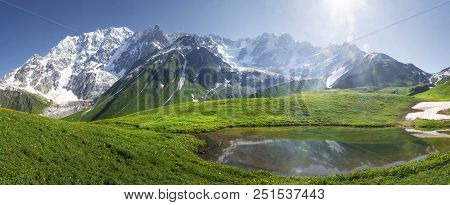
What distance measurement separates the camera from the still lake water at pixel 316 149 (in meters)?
43.5

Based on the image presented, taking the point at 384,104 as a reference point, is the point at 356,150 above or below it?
below

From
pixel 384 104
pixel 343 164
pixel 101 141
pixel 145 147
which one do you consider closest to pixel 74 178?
pixel 101 141

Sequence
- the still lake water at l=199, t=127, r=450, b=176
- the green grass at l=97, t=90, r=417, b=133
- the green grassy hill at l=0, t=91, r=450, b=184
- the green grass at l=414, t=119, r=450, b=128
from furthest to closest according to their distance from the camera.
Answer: the green grass at l=97, t=90, r=417, b=133
the green grass at l=414, t=119, r=450, b=128
the still lake water at l=199, t=127, r=450, b=176
the green grassy hill at l=0, t=91, r=450, b=184

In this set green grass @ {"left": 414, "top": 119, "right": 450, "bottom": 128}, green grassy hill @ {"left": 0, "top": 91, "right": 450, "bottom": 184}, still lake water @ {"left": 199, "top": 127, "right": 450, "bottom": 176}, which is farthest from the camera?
green grass @ {"left": 414, "top": 119, "right": 450, "bottom": 128}

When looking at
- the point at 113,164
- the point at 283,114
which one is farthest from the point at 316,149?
the point at 283,114

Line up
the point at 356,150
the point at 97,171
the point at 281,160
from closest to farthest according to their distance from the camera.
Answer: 1. the point at 97,171
2. the point at 281,160
3. the point at 356,150

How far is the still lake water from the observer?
4347 centimetres

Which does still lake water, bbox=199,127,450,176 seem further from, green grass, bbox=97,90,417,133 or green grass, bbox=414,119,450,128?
green grass, bbox=97,90,417,133

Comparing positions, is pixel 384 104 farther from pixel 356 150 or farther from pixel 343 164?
pixel 343 164

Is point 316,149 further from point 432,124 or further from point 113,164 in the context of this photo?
point 432,124

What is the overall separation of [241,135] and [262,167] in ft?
93.1

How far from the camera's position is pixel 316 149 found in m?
54.3

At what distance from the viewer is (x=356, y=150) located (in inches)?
2067

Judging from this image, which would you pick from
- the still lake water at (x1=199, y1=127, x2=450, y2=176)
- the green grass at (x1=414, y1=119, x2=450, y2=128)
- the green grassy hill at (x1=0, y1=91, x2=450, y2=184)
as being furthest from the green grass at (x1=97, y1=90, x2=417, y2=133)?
the green grassy hill at (x1=0, y1=91, x2=450, y2=184)
